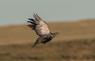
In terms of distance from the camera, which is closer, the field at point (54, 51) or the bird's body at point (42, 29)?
the bird's body at point (42, 29)

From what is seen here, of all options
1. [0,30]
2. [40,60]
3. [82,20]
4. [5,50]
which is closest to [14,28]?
[0,30]

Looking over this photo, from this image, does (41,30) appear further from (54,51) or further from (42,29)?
(54,51)

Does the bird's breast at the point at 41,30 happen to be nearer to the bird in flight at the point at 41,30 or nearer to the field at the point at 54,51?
the bird in flight at the point at 41,30

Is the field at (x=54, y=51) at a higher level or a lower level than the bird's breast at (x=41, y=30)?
lower

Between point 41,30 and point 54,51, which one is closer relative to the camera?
point 41,30

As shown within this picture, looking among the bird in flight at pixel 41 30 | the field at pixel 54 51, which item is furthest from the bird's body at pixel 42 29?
the field at pixel 54 51

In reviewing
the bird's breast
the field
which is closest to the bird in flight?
the bird's breast

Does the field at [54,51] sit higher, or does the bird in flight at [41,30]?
the bird in flight at [41,30]

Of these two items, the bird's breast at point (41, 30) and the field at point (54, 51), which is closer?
the bird's breast at point (41, 30)

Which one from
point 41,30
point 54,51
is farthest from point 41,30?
point 54,51

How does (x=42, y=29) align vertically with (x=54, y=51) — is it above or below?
above

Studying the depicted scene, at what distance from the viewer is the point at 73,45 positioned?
118ft

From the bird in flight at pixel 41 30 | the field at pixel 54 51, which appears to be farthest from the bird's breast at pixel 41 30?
the field at pixel 54 51

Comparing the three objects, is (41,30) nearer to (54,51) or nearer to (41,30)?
(41,30)
